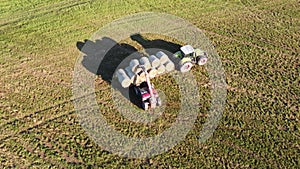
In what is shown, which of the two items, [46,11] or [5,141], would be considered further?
[46,11]

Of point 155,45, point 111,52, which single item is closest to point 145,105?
point 111,52

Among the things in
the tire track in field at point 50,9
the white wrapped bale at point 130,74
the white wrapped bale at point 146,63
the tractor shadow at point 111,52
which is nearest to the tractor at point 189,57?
the tractor shadow at point 111,52

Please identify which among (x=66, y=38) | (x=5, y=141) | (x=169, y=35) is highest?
(x=169, y=35)

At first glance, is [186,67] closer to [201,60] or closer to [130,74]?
[201,60]

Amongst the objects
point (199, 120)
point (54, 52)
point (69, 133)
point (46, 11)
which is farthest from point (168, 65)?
point (46, 11)

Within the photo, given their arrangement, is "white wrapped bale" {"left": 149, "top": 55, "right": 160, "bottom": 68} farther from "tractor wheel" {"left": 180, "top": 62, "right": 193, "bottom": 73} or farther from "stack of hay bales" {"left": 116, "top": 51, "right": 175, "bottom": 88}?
"tractor wheel" {"left": 180, "top": 62, "right": 193, "bottom": 73}

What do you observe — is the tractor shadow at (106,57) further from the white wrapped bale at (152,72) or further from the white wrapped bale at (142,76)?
the white wrapped bale at (152,72)

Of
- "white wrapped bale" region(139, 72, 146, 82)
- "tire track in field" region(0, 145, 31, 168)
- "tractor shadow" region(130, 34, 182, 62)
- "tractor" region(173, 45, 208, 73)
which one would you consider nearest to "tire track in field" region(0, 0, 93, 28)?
"tractor shadow" region(130, 34, 182, 62)

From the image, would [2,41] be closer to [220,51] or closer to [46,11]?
[46,11]
